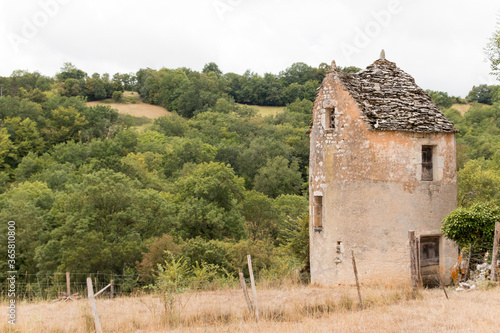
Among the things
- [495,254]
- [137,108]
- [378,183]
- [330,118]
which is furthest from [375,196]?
[137,108]

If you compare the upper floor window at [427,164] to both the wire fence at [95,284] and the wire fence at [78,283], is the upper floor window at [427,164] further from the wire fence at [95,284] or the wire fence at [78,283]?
the wire fence at [78,283]

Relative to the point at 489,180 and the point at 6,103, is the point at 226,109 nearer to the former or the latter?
the point at 6,103

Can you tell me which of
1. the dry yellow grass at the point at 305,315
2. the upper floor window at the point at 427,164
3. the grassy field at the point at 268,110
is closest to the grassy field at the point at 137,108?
the grassy field at the point at 268,110

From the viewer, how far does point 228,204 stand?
4428 cm

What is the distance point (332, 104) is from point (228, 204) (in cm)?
2458

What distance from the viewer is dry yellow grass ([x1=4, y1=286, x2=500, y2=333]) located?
1241 centimetres

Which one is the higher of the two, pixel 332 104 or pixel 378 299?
pixel 332 104

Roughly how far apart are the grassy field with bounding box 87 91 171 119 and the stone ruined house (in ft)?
300

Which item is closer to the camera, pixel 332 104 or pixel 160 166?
pixel 332 104

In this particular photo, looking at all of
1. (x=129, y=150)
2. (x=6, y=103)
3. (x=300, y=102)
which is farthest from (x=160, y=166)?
(x=300, y=102)

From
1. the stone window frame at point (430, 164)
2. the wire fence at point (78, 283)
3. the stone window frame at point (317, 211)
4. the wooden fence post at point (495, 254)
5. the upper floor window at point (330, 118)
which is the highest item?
the upper floor window at point (330, 118)

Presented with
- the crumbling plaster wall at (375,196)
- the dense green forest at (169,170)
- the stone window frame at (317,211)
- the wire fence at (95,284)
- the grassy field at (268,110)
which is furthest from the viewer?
the grassy field at (268,110)

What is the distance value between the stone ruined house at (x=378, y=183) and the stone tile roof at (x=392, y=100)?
0.04m

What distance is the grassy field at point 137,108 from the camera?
4338 inches
